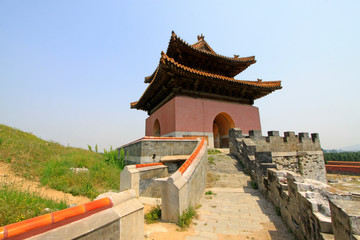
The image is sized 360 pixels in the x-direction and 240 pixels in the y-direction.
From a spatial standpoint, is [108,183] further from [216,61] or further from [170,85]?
[216,61]

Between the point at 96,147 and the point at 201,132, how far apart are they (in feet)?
20.3

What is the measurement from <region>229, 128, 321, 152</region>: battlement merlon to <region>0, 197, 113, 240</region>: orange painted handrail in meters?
8.04

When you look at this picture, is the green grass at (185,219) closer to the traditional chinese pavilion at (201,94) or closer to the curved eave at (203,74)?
the traditional chinese pavilion at (201,94)

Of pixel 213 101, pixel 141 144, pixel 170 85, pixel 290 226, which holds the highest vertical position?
pixel 170 85

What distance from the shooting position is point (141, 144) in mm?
6379

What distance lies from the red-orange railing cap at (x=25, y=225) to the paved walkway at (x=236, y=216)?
6.50 feet

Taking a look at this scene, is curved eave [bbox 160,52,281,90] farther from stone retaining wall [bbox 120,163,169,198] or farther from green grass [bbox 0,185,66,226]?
green grass [bbox 0,185,66,226]

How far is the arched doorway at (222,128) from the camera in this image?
11582mm

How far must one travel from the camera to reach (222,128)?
40.9ft

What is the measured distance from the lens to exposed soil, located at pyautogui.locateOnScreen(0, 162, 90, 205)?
3834 millimetres

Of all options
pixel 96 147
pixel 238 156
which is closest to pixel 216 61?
pixel 238 156

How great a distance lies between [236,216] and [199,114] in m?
7.07

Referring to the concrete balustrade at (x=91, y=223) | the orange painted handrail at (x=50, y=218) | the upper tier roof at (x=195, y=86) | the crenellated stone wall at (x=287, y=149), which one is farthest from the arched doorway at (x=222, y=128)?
the orange painted handrail at (x=50, y=218)

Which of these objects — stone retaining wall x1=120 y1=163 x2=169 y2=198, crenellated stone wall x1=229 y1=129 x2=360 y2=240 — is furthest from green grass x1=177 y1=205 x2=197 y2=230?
stone retaining wall x1=120 y1=163 x2=169 y2=198
